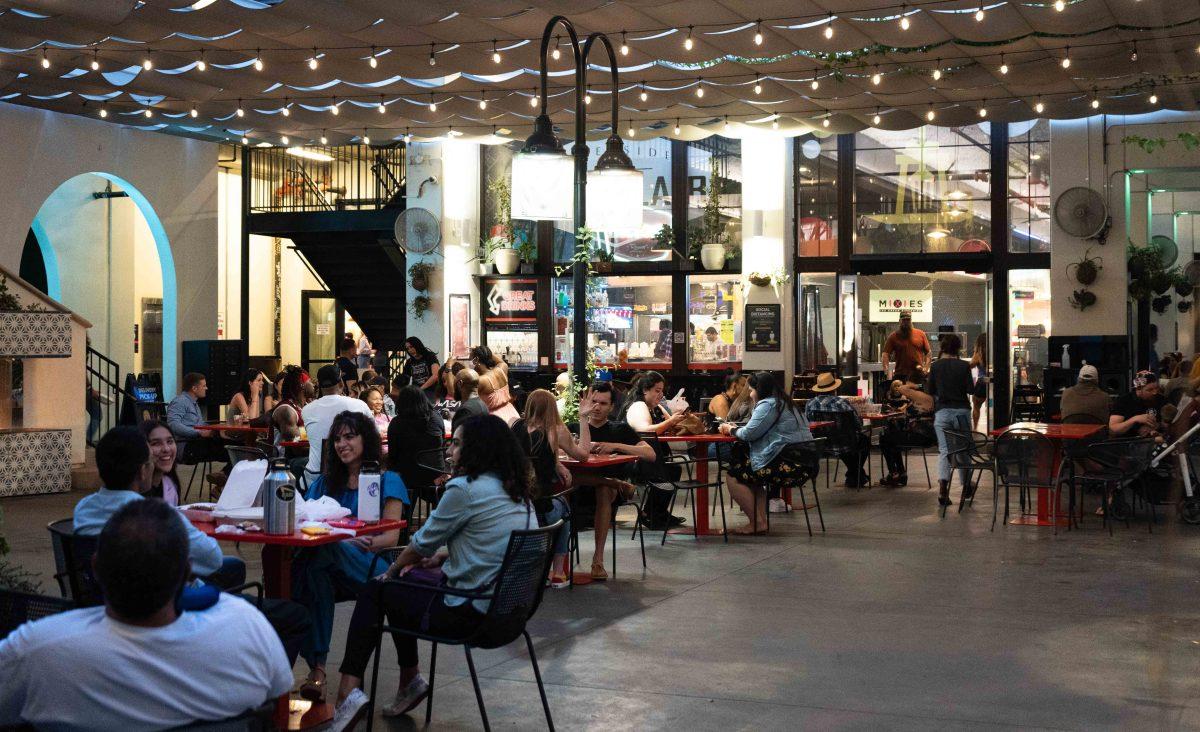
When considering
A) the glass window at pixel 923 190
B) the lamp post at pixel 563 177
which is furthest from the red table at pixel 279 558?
the glass window at pixel 923 190

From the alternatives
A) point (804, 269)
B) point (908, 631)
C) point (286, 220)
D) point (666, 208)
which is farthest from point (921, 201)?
point (908, 631)

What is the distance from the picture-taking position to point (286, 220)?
1980 cm

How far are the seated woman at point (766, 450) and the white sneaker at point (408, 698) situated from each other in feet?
16.0

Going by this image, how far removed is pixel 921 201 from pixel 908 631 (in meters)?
12.5

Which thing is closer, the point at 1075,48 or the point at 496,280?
the point at 1075,48

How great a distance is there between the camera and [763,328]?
17.8 m

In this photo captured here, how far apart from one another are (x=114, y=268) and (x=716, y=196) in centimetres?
885

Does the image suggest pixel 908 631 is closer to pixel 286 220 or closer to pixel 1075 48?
pixel 1075 48

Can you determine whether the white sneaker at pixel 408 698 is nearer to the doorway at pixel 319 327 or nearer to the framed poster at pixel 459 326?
the framed poster at pixel 459 326

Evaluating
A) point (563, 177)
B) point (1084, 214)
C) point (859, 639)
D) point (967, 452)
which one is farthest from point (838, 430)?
point (859, 639)

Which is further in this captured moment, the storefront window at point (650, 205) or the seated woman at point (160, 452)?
the storefront window at point (650, 205)

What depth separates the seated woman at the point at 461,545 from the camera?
4605mm

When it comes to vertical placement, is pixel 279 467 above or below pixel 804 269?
below

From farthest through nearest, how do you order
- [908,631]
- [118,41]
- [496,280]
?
[496,280] < [118,41] < [908,631]
